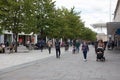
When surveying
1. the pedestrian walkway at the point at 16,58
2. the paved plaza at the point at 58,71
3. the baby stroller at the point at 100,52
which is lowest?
the paved plaza at the point at 58,71

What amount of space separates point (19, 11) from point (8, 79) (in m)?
30.5

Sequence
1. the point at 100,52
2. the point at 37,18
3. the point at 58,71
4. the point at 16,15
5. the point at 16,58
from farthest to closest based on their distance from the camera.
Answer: the point at 37,18, the point at 16,15, the point at 16,58, the point at 100,52, the point at 58,71

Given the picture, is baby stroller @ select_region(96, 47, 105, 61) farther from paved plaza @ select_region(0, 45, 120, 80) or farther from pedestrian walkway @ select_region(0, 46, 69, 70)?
pedestrian walkway @ select_region(0, 46, 69, 70)

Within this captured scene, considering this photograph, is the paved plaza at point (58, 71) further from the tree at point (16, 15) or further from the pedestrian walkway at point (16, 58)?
the tree at point (16, 15)

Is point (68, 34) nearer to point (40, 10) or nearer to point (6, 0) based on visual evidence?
point (40, 10)

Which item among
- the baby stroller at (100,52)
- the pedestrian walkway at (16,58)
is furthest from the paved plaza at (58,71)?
the baby stroller at (100,52)

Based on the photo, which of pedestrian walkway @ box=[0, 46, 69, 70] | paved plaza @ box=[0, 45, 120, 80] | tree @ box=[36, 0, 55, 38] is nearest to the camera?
paved plaza @ box=[0, 45, 120, 80]

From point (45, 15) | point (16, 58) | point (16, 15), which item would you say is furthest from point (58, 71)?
point (45, 15)

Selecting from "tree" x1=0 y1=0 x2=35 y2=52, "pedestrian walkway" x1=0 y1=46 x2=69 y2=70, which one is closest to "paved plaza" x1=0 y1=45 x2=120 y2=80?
"pedestrian walkway" x1=0 y1=46 x2=69 y2=70

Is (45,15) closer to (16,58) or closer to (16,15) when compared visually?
(16,15)

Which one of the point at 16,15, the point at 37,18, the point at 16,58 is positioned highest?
the point at 37,18

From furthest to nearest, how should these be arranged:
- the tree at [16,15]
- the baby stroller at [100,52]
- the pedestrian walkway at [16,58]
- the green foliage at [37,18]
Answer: the green foliage at [37,18] < the tree at [16,15] < the baby stroller at [100,52] < the pedestrian walkway at [16,58]

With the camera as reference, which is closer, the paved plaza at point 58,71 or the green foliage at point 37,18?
the paved plaza at point 58,71

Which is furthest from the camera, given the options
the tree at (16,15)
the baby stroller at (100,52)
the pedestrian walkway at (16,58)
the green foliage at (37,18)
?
the green foliage at (37,18)
